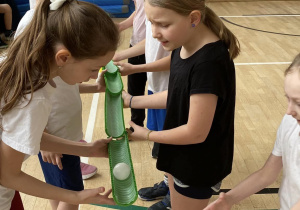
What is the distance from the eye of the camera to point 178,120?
1508 millimetres

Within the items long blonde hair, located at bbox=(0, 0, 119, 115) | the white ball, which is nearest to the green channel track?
the white ball

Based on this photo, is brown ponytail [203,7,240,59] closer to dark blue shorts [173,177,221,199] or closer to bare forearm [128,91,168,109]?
bare forearm [128,91,168,109]

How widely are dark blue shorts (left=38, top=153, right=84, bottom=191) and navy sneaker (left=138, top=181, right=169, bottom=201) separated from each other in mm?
685

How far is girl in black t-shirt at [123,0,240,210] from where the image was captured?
134 centimetres

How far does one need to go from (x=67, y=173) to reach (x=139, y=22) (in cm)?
114

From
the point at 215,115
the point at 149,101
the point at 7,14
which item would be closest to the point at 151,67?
the point at 149,101

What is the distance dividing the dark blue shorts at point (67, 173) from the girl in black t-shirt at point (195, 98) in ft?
0.94

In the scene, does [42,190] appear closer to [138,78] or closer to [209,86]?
[209,86]

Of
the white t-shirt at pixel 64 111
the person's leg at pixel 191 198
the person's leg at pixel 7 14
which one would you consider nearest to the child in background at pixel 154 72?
the white t-shirt at pixel 64 111

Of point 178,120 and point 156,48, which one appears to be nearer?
point 178,120

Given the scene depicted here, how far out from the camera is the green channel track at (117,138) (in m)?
1.42

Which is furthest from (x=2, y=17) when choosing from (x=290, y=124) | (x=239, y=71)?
(x=290, y=124)

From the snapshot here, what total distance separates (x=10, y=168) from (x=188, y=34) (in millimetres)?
713

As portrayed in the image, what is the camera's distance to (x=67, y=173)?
1.67m
